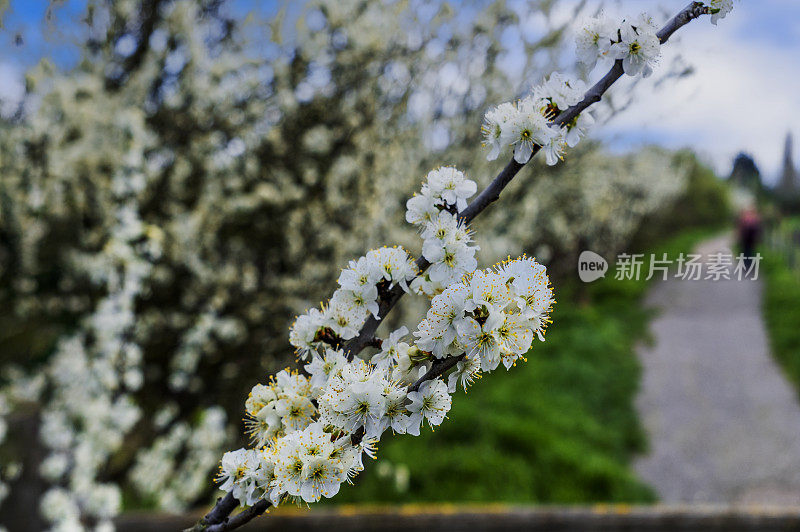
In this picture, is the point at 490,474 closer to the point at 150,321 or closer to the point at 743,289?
the point at 150,321

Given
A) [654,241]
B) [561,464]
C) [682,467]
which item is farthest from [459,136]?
[654,241]

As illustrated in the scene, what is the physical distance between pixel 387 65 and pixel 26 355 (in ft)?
10.1

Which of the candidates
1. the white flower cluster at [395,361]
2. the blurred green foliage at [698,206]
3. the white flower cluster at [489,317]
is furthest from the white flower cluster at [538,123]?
the blurred green foliage at [698,206]

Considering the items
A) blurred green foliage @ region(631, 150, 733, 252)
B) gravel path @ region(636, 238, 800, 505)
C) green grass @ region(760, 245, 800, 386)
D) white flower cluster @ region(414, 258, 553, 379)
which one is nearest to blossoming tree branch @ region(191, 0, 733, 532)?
white flower cluster @ region(414, 258, 553, 379)

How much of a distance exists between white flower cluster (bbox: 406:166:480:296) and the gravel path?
4.99 meters

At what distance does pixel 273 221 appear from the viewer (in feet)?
14.6

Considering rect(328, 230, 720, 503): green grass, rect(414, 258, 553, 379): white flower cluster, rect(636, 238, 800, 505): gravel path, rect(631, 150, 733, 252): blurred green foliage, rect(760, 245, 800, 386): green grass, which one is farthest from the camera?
rect(631, 150, 733, 252): blurred green foliage

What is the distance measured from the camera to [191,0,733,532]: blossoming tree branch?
3.06 feet

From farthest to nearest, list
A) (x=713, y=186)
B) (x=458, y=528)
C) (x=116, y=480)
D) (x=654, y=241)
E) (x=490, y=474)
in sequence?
(x=713, y=186), (x=654, y=241), (x=490, y=474), (x=116, y=480), (x=458, y=528)

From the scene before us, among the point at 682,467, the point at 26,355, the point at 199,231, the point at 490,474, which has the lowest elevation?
the point at 682,467

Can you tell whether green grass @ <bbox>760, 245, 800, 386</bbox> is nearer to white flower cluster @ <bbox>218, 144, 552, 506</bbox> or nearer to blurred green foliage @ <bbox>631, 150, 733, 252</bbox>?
blurred green foliage @ <bbox>631, 150, 733, 252</bbox>

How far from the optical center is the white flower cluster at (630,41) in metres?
1.13

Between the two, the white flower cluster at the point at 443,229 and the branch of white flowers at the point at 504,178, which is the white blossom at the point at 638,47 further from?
the white flower cluster at the point at 443,229

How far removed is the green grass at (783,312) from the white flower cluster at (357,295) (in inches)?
321
